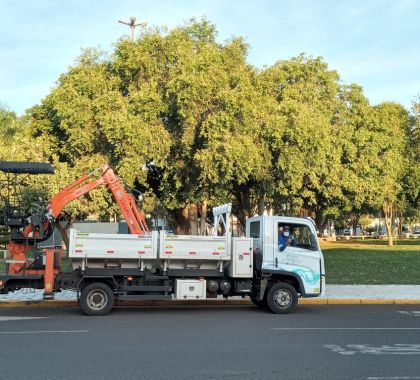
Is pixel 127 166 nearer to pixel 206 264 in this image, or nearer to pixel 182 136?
pixel 182 136

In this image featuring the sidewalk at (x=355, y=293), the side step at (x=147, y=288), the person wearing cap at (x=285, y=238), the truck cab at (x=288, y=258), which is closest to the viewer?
the side step at (x=147, y=288)

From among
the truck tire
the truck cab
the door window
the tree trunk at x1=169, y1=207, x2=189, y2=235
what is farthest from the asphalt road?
the tree trunk at x1=169, y1=207, x2=189, y2=235

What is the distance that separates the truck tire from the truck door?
3.97 meters

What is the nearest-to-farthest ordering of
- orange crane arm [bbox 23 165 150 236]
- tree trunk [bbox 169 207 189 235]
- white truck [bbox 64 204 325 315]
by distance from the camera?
1. white truck [bbox 64 204 325 315]
2. orange crane arm [bbox 23 165 150 236]
3. tree trunk [bbox 169 207 189 235]

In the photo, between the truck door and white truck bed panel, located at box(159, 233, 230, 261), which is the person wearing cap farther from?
white truck bed panel, located at box(159, 233, 230, 261)

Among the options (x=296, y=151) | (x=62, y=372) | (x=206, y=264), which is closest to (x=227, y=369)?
(x=62, y=372)

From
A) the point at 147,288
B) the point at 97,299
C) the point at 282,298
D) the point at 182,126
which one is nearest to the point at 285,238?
the point at 282,298

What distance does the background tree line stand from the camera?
1099 inches

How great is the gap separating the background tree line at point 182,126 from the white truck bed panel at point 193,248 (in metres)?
13.3

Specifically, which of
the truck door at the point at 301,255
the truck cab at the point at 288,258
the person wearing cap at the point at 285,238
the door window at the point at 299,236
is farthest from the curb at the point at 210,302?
the person wearing cap at the point at 285,238

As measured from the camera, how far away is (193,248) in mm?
13883

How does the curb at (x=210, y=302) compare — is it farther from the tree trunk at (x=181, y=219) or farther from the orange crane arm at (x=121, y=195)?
the tree trunk at (x=181, y=219)

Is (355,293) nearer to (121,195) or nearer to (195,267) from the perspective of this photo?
(195,267)

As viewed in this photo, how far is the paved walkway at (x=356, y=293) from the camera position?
16391 mm
